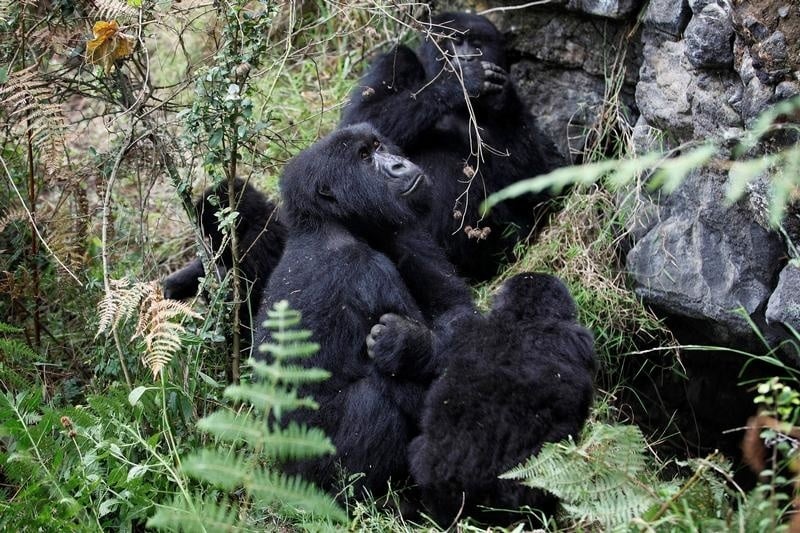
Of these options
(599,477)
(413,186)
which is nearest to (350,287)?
(413,186)

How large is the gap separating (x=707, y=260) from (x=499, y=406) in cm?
164

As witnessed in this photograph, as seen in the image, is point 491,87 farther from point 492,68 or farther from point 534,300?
point 534,300

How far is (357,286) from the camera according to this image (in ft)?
14.0

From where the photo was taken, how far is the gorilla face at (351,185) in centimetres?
454

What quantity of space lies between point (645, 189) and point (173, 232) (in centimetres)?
327

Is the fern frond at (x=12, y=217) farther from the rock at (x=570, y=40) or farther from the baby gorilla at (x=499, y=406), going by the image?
the rock at (x=570, y=40)

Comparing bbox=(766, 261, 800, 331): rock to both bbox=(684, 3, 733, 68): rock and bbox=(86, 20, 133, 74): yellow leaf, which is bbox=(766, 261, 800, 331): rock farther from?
bbox=(86, 20, 133, 74): yellow leaf

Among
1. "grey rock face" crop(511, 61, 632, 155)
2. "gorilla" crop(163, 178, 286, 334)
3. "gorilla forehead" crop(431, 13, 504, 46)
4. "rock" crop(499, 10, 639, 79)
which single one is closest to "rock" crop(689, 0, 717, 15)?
"rock" crop(499, 10, 639, 79)

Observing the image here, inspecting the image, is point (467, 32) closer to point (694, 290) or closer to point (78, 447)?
point (694, 290)

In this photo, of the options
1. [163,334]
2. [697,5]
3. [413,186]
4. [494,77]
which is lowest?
[163,334]

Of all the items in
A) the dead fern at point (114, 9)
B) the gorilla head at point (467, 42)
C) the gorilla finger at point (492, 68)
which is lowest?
the gorilla finger at point (492, 68)

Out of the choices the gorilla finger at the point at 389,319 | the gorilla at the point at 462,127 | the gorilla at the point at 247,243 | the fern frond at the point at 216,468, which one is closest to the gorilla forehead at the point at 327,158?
the gorilla at the point at 247,243

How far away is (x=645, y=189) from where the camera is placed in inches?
201

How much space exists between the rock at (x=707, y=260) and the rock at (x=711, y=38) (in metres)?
0.54
